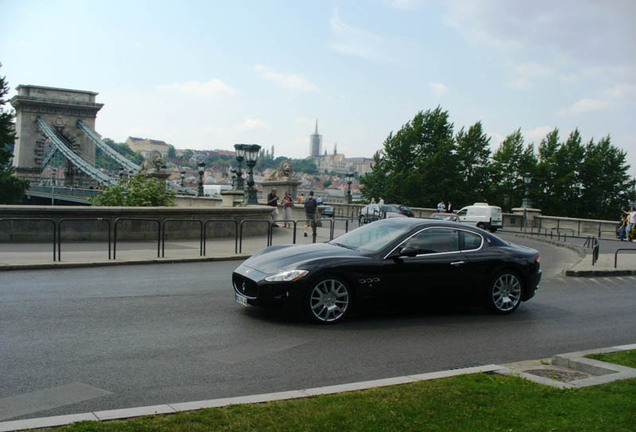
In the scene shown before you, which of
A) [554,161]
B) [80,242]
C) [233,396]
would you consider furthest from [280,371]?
[554,161]

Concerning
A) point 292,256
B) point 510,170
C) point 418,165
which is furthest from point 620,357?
point 510,170

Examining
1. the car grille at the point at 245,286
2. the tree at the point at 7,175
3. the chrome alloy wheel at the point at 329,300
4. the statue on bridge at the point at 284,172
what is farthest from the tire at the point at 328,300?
the tree at the point at 7,175

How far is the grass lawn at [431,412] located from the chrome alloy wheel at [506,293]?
13.9 ft

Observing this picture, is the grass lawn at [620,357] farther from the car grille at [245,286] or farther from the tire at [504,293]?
the car grille at [245,286]

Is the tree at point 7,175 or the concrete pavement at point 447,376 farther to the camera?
the tree at point 7,175

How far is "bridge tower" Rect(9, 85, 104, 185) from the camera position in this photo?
85.3 meters

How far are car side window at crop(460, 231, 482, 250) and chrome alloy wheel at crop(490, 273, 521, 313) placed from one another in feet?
2.09

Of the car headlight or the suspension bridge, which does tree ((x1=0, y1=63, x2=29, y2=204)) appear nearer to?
the suspension bridge

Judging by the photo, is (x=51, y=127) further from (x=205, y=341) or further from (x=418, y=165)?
(x=205, y=341)

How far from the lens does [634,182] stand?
73.4 meters

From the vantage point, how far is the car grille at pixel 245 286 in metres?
8.58

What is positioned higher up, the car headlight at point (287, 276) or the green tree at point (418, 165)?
the green tree at point (418, 165)

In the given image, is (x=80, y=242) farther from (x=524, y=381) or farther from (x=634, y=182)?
(x=634, y=182)

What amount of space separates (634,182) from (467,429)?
77827mm
